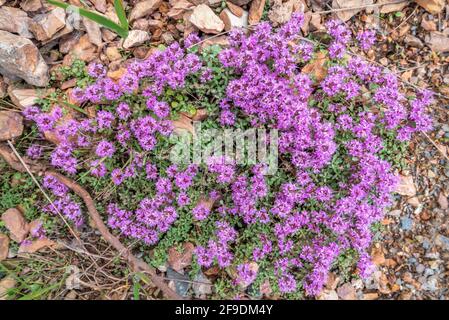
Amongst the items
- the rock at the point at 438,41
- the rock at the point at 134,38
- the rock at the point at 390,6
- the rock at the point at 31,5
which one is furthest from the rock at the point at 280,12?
the rock at the point at 31,5

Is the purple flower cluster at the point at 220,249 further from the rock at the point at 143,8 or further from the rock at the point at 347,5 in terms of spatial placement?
the rock at the point at 347,5

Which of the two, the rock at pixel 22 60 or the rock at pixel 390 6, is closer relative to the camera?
the rock at pixel 22 60

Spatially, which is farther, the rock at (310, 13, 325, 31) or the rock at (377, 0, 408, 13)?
the rock at (377, 0, 408, 13)

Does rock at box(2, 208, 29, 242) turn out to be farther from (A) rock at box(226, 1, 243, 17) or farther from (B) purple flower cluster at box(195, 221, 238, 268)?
(A) rock at box(226, 1, 243, 17)

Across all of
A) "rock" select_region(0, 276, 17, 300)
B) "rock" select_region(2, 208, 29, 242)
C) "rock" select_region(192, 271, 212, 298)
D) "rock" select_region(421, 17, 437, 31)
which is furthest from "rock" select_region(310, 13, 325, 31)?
"rock" select_region(0, 276, 17, 300)
